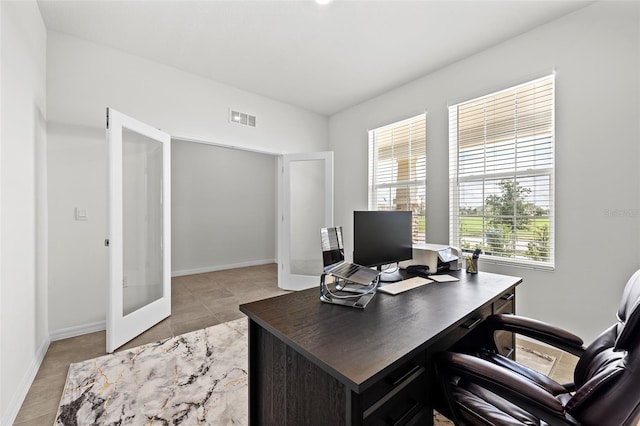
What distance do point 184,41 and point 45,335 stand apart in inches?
124

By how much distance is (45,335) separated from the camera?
2.52m

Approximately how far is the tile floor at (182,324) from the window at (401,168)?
205cm

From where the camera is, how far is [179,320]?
3135mm

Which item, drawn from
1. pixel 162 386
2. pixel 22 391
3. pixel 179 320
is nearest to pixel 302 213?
pixel 179 320

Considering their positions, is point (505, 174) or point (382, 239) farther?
point (505, 174)

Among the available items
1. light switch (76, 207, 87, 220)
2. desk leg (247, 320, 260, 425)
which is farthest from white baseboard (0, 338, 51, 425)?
desk leg (247, 320, 260, 425)

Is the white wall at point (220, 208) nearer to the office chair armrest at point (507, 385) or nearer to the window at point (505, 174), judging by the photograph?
the window at point (505, 174)

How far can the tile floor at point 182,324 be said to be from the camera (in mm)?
1832

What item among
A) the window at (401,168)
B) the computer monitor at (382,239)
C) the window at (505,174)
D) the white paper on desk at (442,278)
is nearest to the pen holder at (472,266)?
the white paper on desk at (442,278)

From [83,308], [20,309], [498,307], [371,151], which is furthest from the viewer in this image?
[371,151]

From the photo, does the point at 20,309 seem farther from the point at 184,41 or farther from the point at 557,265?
the point at 557,265

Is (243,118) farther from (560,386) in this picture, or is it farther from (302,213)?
(560,386)

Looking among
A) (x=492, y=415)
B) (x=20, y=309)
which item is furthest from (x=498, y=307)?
(x=20, y=309)

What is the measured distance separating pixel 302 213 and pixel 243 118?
167cm
